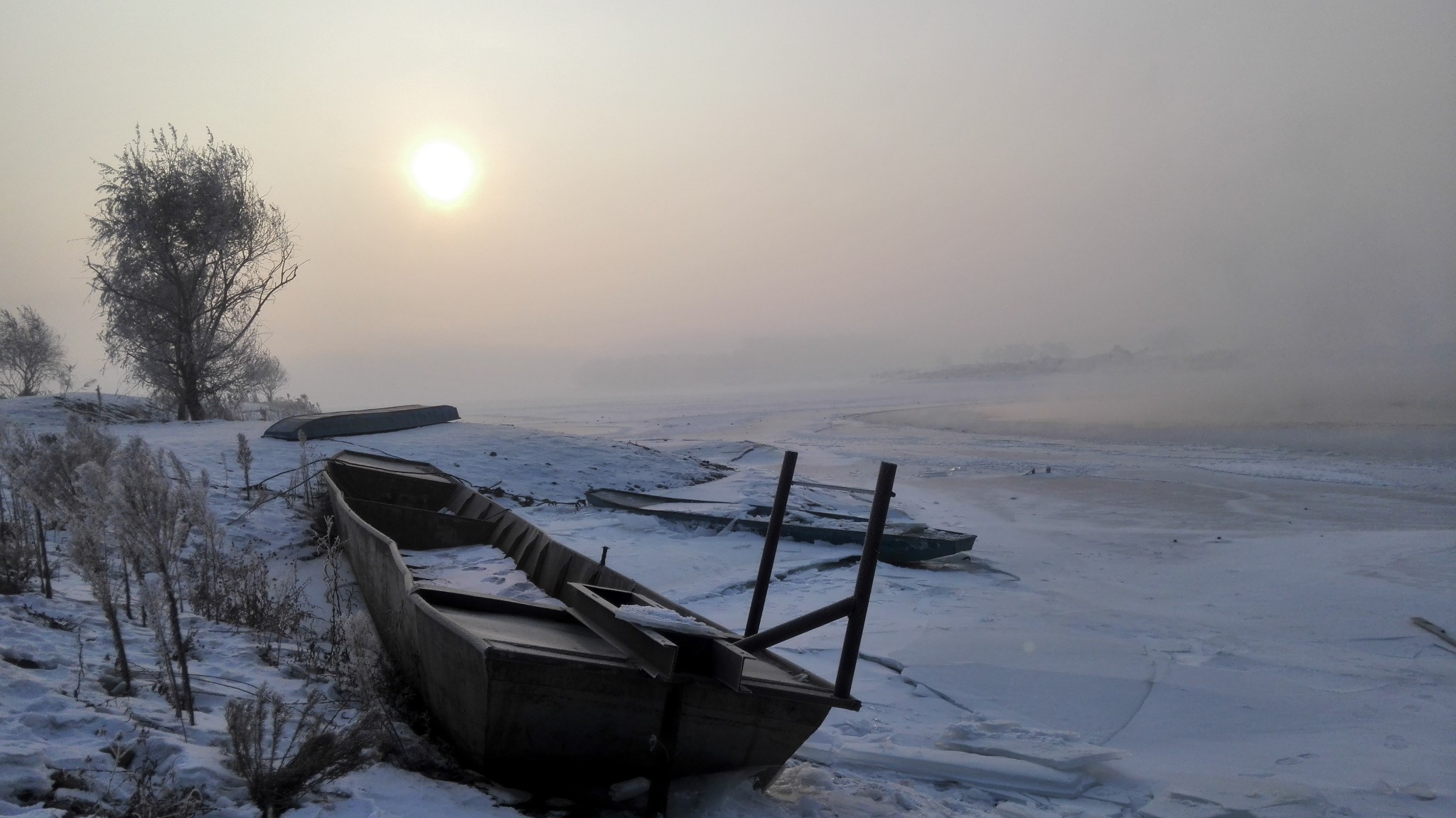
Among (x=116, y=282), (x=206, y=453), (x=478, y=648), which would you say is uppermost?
(x=116, y=282)

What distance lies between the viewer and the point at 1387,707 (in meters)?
6.25

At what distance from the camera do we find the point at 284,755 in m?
3.58

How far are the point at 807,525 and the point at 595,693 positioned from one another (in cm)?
831

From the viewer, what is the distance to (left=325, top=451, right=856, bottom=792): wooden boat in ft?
12.9

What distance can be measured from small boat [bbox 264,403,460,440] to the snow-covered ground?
471 millimetres

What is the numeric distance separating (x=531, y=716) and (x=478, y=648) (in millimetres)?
425

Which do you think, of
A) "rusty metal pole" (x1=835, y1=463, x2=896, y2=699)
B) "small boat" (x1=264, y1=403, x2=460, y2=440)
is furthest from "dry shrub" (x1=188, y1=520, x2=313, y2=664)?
"small boat" (x1=264, y1=403, x2=460, y2=440)

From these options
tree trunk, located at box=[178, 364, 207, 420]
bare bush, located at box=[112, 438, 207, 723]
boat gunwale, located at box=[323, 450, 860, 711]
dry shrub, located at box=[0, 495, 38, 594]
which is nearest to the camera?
boat gunwale, located at box=[323, 450, 860, 711]

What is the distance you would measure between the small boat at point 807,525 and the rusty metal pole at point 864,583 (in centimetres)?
539

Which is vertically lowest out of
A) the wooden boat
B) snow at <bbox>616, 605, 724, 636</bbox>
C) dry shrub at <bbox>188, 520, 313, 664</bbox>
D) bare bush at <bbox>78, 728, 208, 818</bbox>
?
dry shrub at <bbox>188, 520, 313, 664</bbox>

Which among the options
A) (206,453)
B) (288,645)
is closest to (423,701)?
(288,645)

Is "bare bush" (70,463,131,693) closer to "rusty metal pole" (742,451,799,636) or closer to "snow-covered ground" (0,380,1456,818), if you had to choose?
"snow-covered ground" (0,380,1456,818)

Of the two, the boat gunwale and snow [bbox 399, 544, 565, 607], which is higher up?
the boat gunwale

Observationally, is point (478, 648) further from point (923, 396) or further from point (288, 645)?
point (923, 396)
